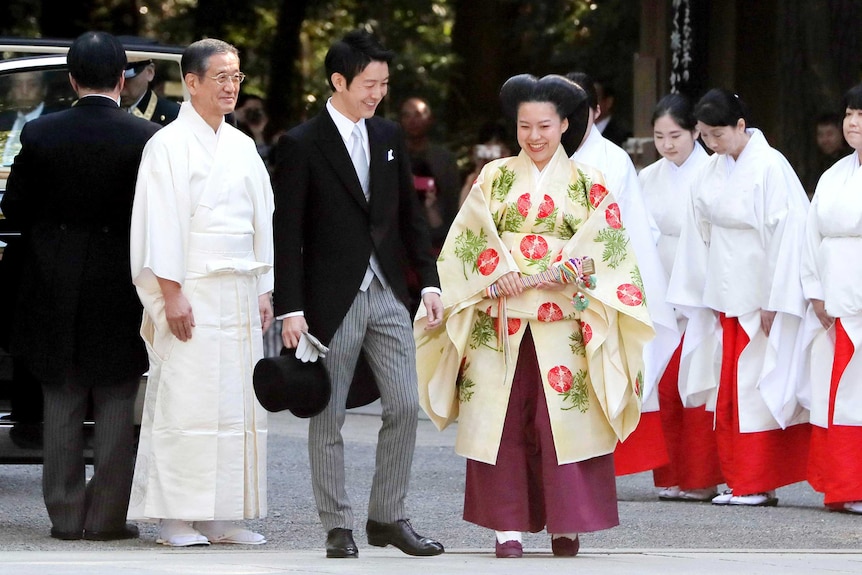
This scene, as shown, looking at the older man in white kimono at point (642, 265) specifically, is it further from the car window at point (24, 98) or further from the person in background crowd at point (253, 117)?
the person in background crowd at point (253, 117)

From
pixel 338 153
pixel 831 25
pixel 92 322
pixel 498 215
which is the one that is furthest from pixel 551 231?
pixel 831 25

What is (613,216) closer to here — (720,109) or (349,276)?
(349,276)

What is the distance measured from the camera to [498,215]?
5578 mm

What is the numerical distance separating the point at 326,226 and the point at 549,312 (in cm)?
80

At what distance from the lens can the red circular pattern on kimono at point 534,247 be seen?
5523 millimetres

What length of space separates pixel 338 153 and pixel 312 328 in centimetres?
59

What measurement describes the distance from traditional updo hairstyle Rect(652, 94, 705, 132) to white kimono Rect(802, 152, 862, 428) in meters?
0.77

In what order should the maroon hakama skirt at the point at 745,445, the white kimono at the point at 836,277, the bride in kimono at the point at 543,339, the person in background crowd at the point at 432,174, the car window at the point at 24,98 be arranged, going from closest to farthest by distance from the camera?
the bride in kimono at the point at 543,339 < the car window at the point at 24,98 < the white kimono at the point at 836,277 < the maroon hakama skirt at the point at 745,445 < the person in background crowd at the point at 432,174

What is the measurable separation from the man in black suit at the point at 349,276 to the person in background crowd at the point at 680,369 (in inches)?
90.0

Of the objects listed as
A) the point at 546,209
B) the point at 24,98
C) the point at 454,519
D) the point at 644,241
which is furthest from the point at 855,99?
the point at 24,98

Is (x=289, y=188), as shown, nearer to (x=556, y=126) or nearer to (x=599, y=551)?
(x=556, y=126)

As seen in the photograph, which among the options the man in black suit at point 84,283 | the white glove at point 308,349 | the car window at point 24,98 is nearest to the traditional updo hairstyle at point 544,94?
the white glove at point 308,349

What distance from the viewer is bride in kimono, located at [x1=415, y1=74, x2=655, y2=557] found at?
18.0ft

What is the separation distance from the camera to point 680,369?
7637 millimetres
